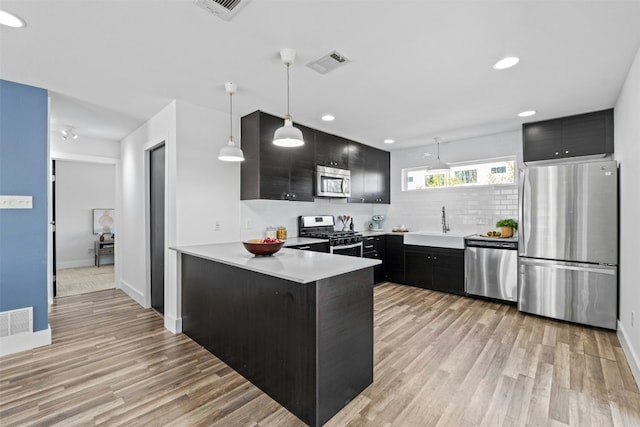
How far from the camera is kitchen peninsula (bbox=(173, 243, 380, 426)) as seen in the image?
187 centimetres

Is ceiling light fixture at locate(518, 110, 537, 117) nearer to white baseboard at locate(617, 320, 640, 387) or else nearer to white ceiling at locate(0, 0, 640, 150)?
white ceiling at locate(0, 0, 640, 150)

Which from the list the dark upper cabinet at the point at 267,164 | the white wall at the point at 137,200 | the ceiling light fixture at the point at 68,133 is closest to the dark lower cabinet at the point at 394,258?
the dark upper cabinet at the point at 267,164

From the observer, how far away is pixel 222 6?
175 cm

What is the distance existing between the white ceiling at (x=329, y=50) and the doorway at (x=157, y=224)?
62 cm

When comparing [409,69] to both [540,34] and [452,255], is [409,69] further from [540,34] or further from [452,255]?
[452,255]

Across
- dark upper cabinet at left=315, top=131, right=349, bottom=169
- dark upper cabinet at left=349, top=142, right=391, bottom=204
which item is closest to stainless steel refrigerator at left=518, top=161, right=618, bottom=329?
dark upper cabinet at left=349, top=142, right=391, bottom=204

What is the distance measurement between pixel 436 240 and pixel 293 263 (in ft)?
10.9

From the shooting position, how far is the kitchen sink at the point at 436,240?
15.1 feet

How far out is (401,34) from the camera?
2.05 m

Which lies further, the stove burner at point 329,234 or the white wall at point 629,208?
the stove burner at point 329,234

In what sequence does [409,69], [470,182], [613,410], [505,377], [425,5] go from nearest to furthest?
[425,5], [613,410], [505,377], [409,69], [470,182]

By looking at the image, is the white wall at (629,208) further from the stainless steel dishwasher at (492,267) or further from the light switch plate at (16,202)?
the light switch plate at (16,202)

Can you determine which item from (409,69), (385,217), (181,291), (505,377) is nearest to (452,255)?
(385,217)

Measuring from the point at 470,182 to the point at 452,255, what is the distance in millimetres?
1371
